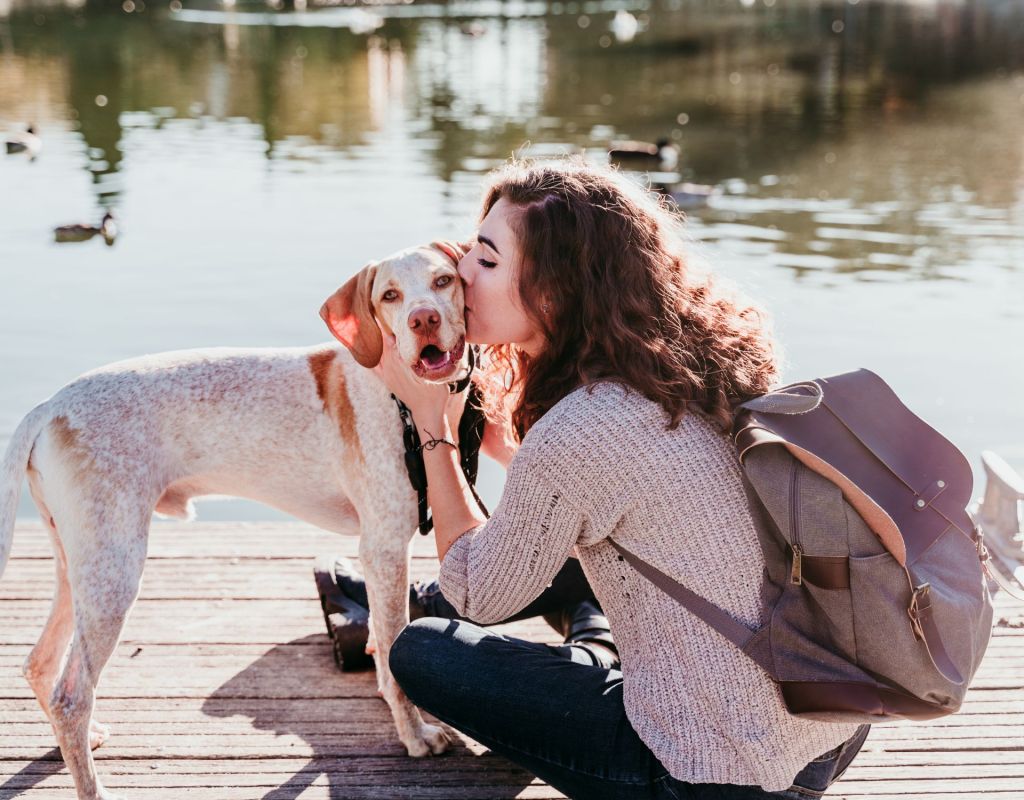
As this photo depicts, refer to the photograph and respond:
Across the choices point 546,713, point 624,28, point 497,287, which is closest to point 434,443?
point 497,287

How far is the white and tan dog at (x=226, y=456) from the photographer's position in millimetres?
2670

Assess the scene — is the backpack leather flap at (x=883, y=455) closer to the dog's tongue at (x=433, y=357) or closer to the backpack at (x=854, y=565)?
the backpack at (x=854, y=565)

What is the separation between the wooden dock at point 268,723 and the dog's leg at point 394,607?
0.18ft

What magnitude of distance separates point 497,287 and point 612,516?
62 cm

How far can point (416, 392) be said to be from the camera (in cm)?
276

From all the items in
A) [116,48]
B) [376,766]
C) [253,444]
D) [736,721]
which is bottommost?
[376,766]

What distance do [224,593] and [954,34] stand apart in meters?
32.6

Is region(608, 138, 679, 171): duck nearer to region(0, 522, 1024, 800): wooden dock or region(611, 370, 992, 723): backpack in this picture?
region(0, 522, 1024, 800): wooden dock

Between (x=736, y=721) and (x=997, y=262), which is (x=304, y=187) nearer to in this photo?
(x=997, y=262)

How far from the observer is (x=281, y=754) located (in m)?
3.01

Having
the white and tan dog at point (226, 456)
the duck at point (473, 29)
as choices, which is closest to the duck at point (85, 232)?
the white and tan dog at point (226, 456)

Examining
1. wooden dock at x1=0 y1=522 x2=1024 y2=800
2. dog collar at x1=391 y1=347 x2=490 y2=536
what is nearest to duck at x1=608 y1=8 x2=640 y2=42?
wooden dock at x1=0 y1=522 x2=1024 y2=800

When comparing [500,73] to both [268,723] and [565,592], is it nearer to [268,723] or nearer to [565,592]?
[565,592]

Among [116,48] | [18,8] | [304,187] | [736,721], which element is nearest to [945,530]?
[736,721]
